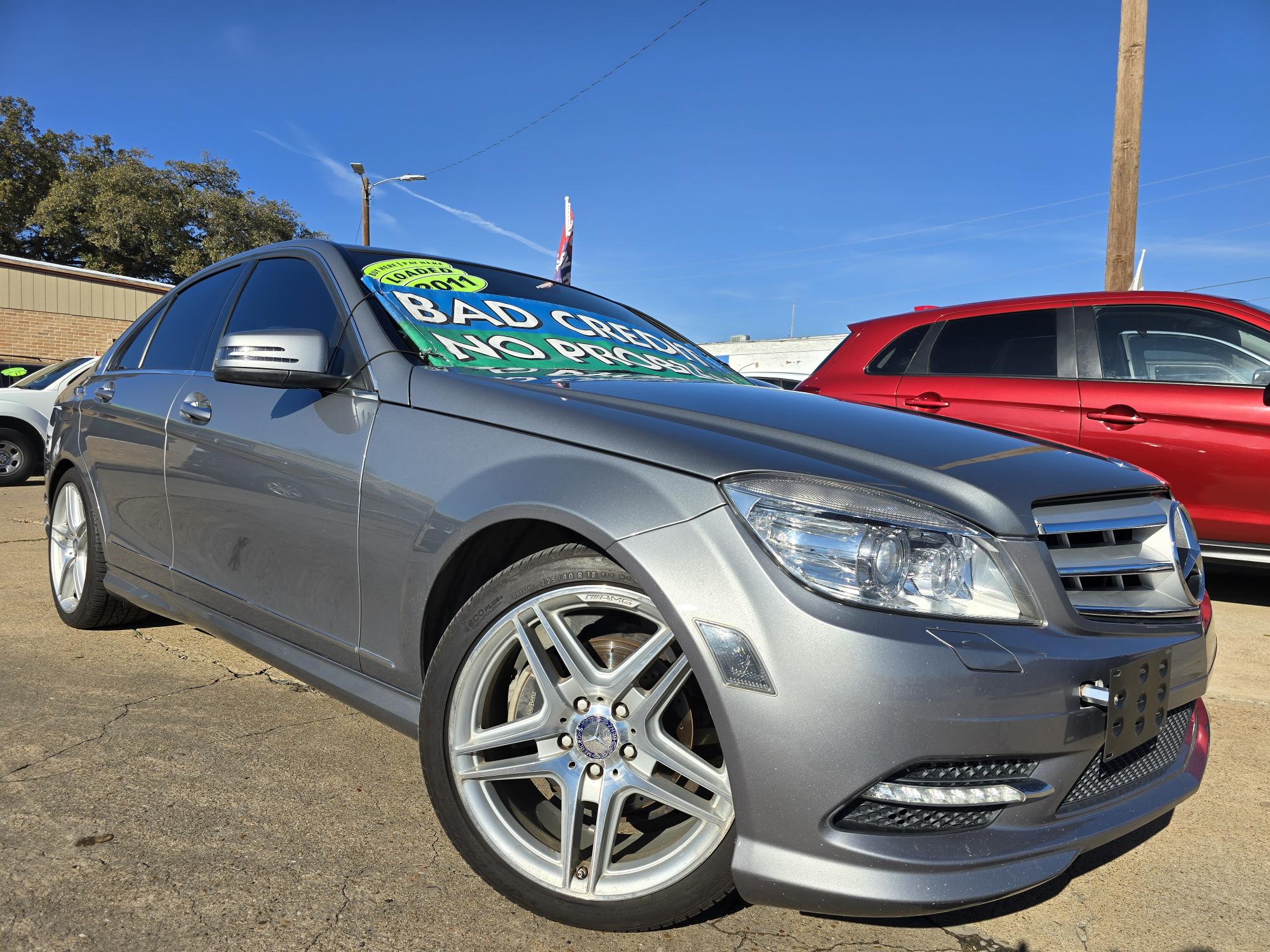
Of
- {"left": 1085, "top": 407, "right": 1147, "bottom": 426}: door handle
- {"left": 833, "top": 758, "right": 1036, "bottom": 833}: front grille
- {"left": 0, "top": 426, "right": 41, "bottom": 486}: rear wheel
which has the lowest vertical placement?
{"left": 0, "top": 426, "right": 41, "bottom": 486}: rear wheel

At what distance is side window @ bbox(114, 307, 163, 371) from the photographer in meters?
3.71

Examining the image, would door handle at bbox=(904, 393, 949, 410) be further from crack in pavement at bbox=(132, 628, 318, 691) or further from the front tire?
the front tire

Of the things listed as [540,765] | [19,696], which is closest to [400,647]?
[540,765]

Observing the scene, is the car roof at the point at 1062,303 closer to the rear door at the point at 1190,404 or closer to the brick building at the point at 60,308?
the rear door at the point at 1190,404

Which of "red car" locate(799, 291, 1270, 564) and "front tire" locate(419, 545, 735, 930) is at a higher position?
"red car" locate(799, 291, 1270, 564)

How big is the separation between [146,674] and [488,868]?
2.08 meters

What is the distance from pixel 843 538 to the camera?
1608 millimetres

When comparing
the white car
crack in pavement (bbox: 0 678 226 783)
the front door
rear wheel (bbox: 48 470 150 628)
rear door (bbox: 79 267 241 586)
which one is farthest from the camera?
the white car

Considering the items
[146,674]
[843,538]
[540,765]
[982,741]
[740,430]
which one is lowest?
[146,674]

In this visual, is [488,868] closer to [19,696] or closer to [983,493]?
[983,493]

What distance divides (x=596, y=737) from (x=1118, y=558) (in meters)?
1.11

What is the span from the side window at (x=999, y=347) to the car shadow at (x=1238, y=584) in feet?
4.63

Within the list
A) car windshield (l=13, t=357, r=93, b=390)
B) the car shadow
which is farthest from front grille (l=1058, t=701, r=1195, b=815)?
car windshield (l=13, t=357, r=93, b=390)

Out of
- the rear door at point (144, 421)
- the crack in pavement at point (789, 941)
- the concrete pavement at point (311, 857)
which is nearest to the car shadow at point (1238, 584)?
the concrete pavement at point (311, 857)
